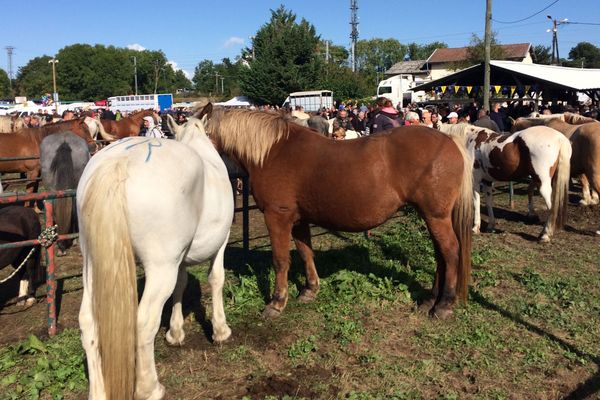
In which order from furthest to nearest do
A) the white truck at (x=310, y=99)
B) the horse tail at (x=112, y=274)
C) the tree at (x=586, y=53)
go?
the tree at (x=586, y=53)
the white truck at (x=310, y=99)
the horse tail at (x=112, y=274)

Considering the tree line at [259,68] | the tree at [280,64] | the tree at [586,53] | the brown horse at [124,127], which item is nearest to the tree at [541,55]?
the tree line at [259,68]

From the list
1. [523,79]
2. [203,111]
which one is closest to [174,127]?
[203,111]

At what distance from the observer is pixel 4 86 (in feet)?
368

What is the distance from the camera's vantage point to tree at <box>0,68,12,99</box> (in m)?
108

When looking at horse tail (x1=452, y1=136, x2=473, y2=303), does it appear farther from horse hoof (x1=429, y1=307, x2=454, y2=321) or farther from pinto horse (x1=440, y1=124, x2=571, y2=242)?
pinto horse (x1=440, y1=124, x2=571, y2=242)

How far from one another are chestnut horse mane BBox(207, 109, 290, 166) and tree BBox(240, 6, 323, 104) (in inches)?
1638

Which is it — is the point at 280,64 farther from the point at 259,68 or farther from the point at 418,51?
the point at 418,51

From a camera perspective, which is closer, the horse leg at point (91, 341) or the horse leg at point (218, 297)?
the horse leg at point (91, 341)

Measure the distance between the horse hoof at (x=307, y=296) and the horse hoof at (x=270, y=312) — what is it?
0.38 m

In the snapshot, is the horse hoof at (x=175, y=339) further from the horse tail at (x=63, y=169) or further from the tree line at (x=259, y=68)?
the tree line at (x=259, y=68)

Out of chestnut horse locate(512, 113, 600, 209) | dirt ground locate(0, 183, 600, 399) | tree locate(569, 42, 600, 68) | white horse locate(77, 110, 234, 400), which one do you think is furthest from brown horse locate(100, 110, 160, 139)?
tree locate(569, 42, 600, 68)

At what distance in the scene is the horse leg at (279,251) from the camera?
4.46 meters

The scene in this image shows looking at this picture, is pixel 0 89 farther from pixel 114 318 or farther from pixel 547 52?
pixel 114 318

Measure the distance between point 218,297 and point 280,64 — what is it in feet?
143
